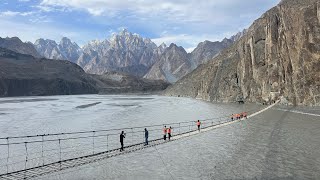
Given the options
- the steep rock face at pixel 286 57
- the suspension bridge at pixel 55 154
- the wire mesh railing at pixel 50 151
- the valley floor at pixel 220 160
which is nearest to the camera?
the valley floor at pixel 220 160

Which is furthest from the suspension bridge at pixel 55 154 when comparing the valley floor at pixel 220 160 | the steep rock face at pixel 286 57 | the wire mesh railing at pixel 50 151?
the steep rock face at pixel 286 57

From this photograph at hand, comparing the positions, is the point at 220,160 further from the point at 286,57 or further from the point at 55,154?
the point at 286,57

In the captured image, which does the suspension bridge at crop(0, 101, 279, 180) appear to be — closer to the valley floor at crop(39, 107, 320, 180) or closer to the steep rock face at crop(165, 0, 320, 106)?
the valley floor at crop(39, 107, 320, 180)

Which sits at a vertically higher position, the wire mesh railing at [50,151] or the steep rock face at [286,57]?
the steep rock face at [286,57]

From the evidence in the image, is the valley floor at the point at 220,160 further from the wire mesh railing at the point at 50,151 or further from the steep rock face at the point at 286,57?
the steep rock face at the point at 286,57

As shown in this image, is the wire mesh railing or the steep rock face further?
the steep rock face

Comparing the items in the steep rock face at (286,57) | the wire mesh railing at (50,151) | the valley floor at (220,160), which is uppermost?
the steep rock face at (286,57)

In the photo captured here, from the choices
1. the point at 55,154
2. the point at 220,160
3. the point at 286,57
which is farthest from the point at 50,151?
the point at 286,57

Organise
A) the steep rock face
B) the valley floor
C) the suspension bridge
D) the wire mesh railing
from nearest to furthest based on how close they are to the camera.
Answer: the valley floor → the suspension bridge → the wire mesh railing → the steep rock face

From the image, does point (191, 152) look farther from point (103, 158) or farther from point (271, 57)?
point (271, 57)

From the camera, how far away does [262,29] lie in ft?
626

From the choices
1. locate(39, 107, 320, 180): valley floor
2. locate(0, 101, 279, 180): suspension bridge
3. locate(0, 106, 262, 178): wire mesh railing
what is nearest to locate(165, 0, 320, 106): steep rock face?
locate(39, 107, 320, 180): valley floor

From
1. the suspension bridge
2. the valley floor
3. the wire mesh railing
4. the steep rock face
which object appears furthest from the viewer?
the steep rock face

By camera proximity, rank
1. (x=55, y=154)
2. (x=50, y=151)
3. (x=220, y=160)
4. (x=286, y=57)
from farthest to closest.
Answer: (x=286, y=57) → (x=50, y=151) → (x=55, y=154) → (x=220, y=160)
